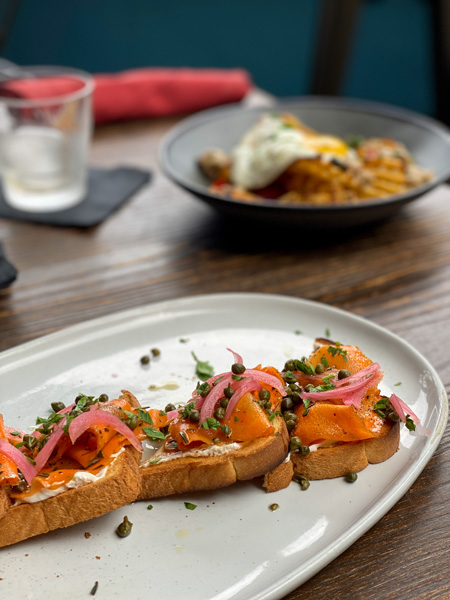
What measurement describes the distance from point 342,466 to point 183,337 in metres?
0.69

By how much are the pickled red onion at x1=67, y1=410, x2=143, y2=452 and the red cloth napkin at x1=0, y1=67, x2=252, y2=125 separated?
275cm

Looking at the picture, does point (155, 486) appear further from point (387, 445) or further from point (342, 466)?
point (387, 445)

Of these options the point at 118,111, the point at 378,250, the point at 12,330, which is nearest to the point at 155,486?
the point at 12,330

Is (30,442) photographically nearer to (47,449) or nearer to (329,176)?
(47,449)

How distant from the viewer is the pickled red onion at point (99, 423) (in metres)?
1.36

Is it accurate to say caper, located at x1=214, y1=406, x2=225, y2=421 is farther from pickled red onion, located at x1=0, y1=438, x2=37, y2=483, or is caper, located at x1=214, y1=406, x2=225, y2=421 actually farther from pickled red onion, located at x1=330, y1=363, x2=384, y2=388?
pickled red onion, located at x1=0, y1=438, x2=37, y2=483

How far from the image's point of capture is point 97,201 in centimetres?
304

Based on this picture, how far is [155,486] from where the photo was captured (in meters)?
1.43

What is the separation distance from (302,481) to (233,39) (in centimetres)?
675

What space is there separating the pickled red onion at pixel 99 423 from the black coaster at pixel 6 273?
3.50 feet

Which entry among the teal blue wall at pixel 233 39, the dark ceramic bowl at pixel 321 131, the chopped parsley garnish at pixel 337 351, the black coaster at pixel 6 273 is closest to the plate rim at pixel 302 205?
the dark ceramic bowl at pixel 321 131

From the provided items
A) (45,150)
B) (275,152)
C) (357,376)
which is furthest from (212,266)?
(357,376)

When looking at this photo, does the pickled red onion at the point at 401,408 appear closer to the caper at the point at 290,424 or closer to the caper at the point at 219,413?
the caper at the point at 290,424

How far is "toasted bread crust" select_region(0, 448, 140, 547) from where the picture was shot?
1.32m
